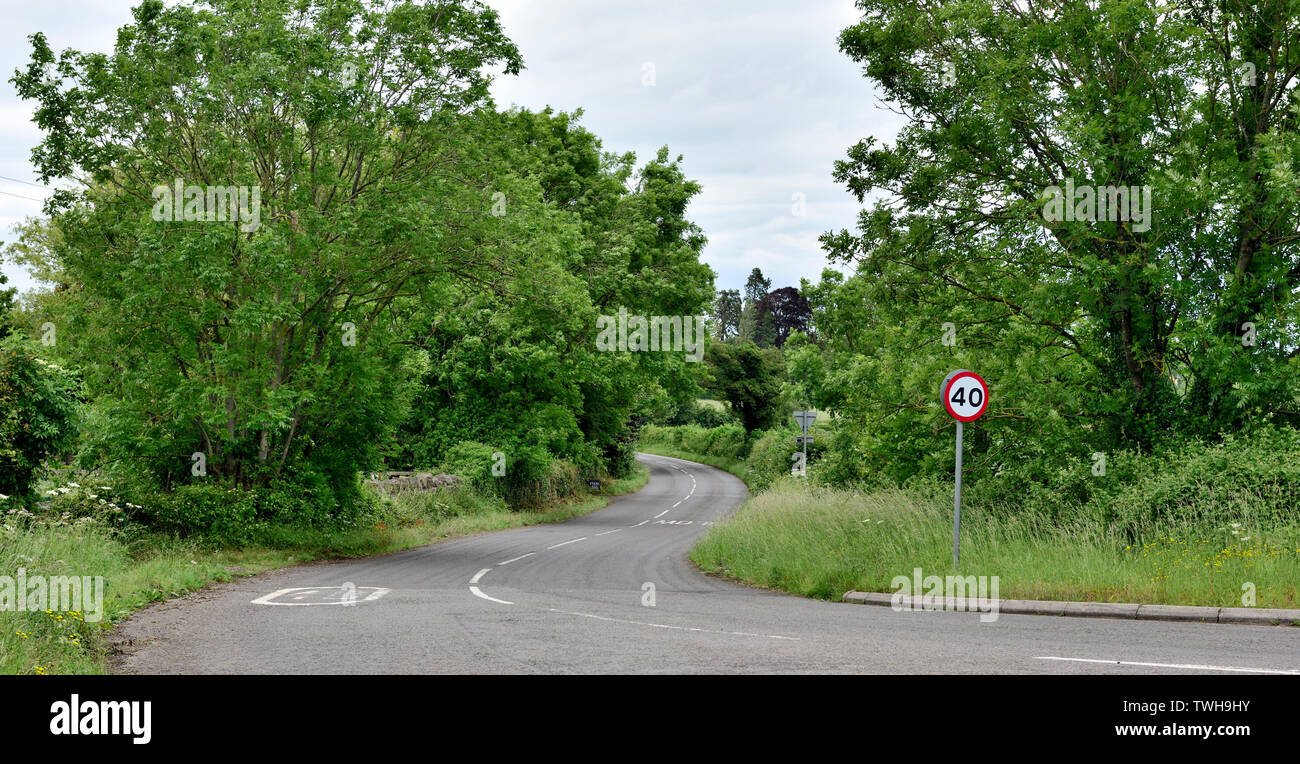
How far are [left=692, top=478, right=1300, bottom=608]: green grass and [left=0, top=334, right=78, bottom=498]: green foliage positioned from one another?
1162 centimetres

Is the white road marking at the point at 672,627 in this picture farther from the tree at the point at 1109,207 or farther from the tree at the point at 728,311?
the tree at the point at 728,311

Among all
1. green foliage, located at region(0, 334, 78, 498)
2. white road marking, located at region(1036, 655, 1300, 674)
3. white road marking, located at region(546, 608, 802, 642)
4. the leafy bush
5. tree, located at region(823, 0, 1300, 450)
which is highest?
tree, located at region(823, 0, 1300, 450)

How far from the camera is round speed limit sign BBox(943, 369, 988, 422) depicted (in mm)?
12305

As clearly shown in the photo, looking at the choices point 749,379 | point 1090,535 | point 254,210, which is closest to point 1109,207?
point 1090,535

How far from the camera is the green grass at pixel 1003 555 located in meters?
10.4

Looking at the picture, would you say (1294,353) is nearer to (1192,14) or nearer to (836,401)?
(1192,14)

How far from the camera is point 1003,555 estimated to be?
12555mm

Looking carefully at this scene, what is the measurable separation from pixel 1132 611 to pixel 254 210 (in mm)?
15595

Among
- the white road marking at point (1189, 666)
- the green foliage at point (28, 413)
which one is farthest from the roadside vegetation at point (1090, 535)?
the green foliage at point (28, 413)

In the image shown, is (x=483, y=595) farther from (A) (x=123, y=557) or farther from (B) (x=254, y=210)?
(B) (x=254, y=210)

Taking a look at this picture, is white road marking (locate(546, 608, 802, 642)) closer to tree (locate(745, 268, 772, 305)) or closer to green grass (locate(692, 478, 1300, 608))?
green grass (locate(692, 478, 1300, 608))

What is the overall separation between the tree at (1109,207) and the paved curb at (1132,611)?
18.3ft

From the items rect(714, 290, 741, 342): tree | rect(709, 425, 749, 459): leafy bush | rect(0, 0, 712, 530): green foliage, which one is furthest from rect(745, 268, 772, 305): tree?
rect(0, 0, 712, 530): green foliage

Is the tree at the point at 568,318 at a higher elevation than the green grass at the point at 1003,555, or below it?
higher
